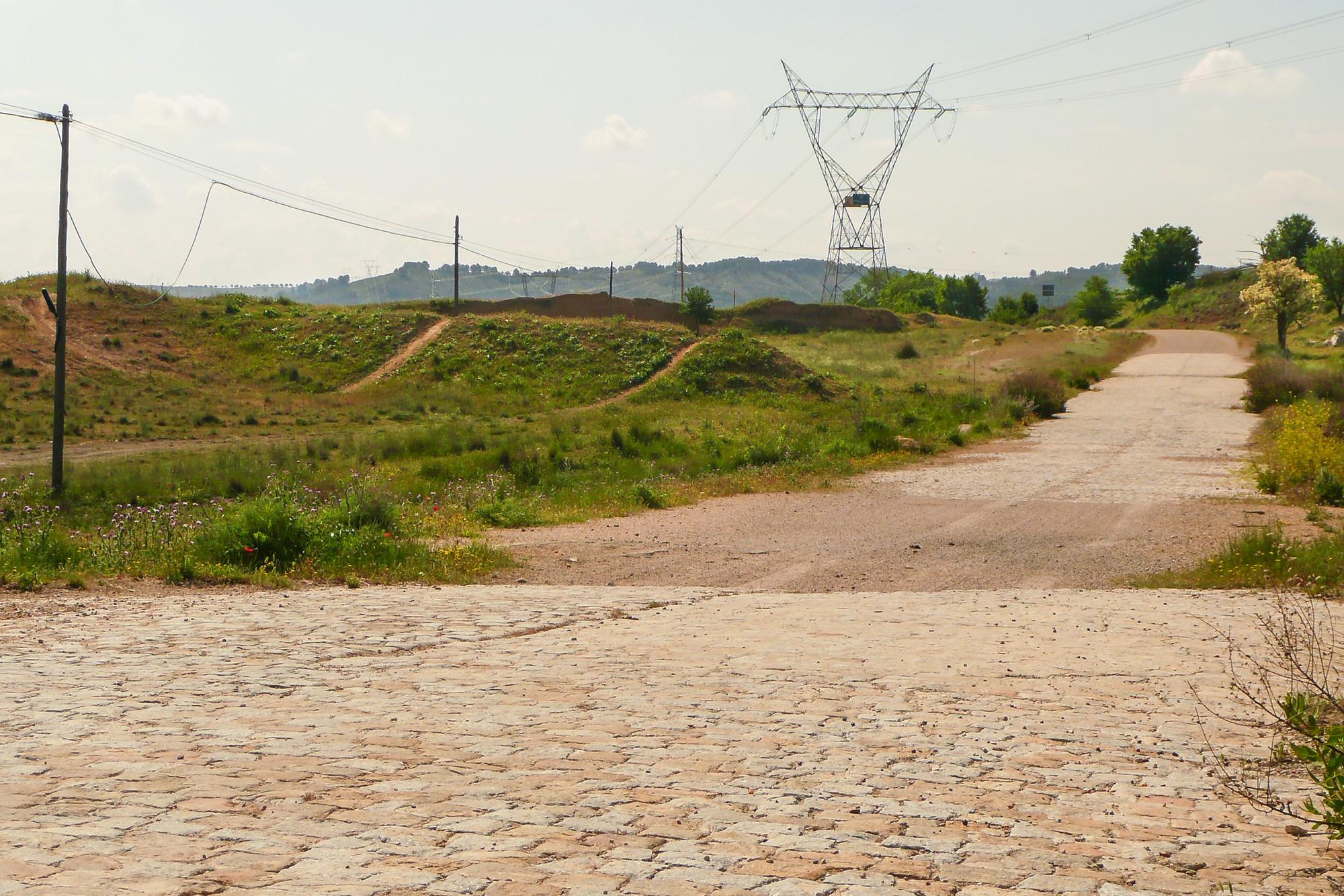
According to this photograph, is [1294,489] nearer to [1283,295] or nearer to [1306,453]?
[1306,453]

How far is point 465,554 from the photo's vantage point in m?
13.2

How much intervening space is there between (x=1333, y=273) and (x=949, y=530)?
82.3 meters

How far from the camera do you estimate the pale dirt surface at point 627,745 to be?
411 cm

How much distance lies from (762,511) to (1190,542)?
651 centimetres

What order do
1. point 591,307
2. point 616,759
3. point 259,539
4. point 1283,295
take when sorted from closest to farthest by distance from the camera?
point 616,759 < point 259,539 < point 1283,295 < point 591,307

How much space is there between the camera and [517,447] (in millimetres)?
29734

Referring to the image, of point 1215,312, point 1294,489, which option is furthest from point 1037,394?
point 1215,312

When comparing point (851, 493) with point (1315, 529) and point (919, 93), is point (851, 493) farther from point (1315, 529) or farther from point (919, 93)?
point (919, 93)

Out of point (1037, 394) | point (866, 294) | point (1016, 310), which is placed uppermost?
point (866, 294)

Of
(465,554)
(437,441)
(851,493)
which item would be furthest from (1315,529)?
(437,441)

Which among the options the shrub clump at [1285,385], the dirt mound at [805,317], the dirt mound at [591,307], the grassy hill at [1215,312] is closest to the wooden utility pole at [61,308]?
the shrub clump at [1285,385]

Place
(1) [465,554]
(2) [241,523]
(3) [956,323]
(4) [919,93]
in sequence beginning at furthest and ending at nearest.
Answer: (3) [956,323]
(4) [919,93]
(1) [465,554]
(2) [241,523]

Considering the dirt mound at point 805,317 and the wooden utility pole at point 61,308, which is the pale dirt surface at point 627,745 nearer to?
the wooden utility pole at point 61,308

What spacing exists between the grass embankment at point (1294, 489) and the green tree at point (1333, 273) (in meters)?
51.1
